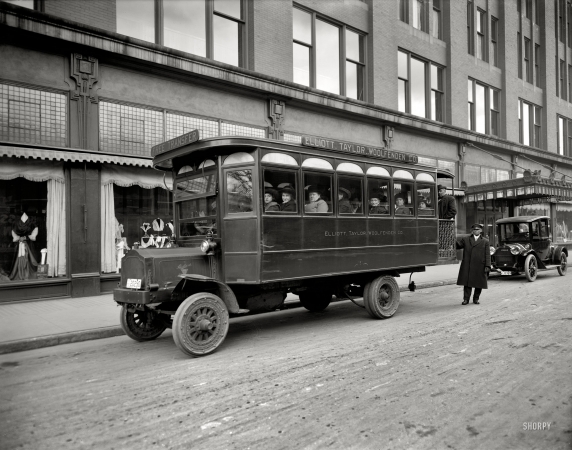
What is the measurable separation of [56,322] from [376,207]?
626 centimetres

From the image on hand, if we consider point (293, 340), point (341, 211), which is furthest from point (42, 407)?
point (341, 211)

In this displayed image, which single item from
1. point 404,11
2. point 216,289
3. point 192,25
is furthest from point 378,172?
point 404,11

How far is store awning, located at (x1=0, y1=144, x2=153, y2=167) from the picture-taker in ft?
32.2

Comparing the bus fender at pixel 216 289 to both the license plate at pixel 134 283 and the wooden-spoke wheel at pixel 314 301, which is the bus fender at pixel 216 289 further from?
the wooden-spoke wheel at pixel 314 301

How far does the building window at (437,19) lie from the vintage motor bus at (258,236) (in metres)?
16.5

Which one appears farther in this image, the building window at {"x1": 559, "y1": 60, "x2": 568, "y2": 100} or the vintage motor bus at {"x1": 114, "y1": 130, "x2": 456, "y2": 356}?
the building window at {"x1": 559, "y1": 60, "x2": 568, "y2": 100}

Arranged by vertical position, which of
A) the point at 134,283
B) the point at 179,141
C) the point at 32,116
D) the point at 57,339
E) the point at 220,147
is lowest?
the point at 57,339

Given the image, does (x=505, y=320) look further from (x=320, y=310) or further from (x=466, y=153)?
(x=466, y=153)

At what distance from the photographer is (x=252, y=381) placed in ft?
16.5

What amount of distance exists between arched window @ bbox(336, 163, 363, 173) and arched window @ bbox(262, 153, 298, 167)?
103cm

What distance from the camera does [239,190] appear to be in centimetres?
677

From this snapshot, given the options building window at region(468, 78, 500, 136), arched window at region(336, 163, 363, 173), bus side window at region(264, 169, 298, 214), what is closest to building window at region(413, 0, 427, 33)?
building window at region(468, 78, 500, 136)

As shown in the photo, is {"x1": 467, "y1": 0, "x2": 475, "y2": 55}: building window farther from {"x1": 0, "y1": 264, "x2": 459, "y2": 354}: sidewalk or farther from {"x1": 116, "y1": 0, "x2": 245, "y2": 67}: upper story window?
{"x1": 0, "y1": 264, "x2": 459, "y2": 354}: sidewalk

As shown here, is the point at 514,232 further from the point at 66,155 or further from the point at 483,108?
the point at 66,155
